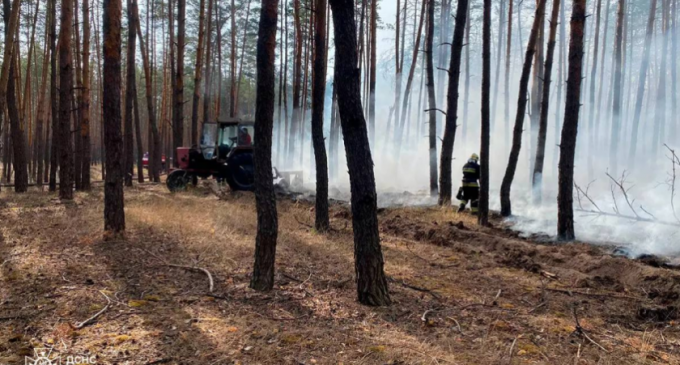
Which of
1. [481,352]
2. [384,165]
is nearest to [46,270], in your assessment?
[481,352]

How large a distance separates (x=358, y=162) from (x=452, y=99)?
315 inches

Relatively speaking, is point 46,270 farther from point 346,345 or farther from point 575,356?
point 575,356

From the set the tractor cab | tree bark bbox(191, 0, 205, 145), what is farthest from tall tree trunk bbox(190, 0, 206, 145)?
the tractor cab

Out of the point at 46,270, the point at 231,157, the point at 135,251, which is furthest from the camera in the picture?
the point at 231,157

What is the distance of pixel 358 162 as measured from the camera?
424 centimetres

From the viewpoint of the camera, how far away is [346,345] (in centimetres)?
330

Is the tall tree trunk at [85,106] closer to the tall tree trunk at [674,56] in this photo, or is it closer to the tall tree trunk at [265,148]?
the tall tree trunk at [265,148]

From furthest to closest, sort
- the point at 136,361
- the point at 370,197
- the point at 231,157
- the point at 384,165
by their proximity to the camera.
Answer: the point at 384,165 < the point at 231,157 < the point at 370,197 < the point at 136,361

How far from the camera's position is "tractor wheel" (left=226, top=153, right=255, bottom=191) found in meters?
12.9

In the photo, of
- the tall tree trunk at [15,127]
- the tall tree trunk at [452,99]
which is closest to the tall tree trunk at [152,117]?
the tall tree trunk at [15,127]

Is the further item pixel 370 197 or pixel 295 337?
pixel 370 197

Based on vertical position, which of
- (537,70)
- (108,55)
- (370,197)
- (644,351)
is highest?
(537,70)

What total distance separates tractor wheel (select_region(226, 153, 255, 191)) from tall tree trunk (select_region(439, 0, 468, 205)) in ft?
19.3

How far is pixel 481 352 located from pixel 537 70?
18.9 meters
